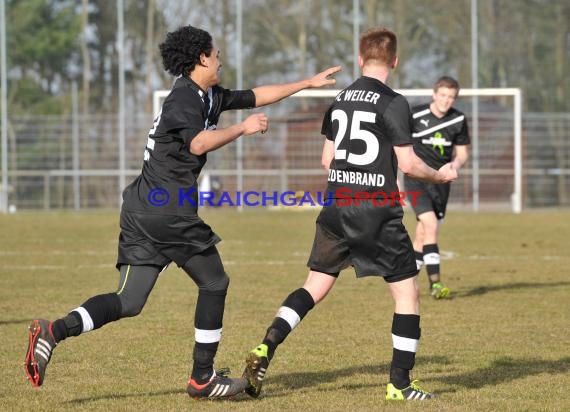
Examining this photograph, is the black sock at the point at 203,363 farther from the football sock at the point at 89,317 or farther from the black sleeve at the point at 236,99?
the black sleeve at the point at 236,99

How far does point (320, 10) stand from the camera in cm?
3189

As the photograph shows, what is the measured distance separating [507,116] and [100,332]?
76.3 ft

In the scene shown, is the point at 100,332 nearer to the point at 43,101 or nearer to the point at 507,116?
the point at 507,116

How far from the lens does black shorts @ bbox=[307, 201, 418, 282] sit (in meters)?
5.91

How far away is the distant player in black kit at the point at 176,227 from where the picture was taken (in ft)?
19.0

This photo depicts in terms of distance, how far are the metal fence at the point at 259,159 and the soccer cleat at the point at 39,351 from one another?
903 inches

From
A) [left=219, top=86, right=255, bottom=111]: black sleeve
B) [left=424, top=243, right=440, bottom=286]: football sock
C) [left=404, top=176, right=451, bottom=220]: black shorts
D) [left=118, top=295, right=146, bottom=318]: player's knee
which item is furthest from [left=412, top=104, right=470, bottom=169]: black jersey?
[left=118, top=295, right=146, bottom=318]: player's knee

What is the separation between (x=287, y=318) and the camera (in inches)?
240

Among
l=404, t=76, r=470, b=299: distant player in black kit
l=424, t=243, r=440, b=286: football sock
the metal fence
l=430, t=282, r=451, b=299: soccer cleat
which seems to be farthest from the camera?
the metal fence

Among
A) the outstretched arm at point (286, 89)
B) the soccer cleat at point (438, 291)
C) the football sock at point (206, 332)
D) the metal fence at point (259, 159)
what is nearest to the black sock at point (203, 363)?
the football sock at point (206, 332)

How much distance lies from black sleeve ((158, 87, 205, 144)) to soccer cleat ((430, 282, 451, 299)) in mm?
5353

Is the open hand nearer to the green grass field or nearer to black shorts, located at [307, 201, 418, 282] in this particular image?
black shorts, located at [307, 201, 418, 282]

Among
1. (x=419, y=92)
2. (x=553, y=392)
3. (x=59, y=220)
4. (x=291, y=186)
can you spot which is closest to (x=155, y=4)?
(x=291, y=186)

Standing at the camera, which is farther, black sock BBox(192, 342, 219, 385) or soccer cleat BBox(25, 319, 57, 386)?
black sock BBox(192, 342, 219, 385)
